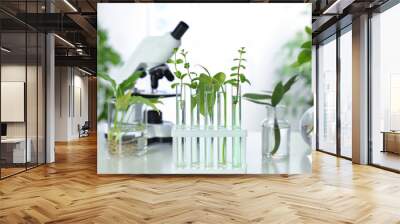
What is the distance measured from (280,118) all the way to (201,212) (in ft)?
7.51

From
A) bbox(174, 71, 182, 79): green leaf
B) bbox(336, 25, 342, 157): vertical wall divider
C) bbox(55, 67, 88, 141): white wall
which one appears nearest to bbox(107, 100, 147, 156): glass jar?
bbox(174, 71, 182, 79): green leaf

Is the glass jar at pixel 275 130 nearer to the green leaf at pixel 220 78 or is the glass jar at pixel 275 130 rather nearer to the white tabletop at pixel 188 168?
the white tabletop at pixel 188 168

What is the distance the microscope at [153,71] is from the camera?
5.46 meters

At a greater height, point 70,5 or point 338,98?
point 70,5

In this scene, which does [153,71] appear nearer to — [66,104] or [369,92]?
[369,92]

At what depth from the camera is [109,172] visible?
5559 mm

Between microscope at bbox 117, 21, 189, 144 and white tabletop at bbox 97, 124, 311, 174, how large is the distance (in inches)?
7.3

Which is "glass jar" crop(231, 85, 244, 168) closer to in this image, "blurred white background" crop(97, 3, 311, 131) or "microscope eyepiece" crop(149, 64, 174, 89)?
"blurred white background" crop(97, 3, 311, 131)

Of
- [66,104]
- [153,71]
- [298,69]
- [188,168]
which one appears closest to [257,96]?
[298,69]

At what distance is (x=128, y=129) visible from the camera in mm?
5461

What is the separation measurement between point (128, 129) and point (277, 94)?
2.13 m

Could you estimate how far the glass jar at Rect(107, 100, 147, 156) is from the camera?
5.44 metres

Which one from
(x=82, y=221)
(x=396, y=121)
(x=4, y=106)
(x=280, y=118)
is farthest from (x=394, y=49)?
(x=4, y=106)

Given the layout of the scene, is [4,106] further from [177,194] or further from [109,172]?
[177,194]
